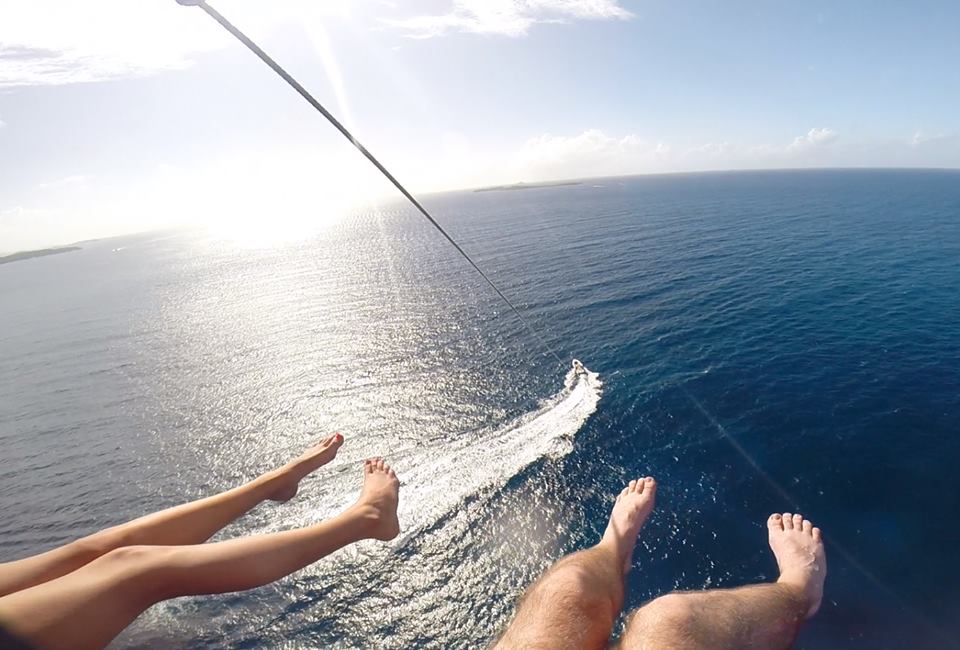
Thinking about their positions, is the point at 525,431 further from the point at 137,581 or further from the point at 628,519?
the point at 137,581

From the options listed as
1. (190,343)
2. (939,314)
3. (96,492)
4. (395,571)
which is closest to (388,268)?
(190,343)

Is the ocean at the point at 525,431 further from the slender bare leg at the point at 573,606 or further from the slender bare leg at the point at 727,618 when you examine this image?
the slender bare leg at the point at 573,606

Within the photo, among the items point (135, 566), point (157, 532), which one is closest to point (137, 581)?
point (135, 566)

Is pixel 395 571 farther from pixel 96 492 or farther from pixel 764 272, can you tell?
pixel 764 272

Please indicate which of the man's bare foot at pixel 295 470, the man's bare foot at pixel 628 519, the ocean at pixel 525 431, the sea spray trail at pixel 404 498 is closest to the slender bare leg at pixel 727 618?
the man's bare foot at pixel 628 519

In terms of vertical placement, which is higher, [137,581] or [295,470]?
[137,581]

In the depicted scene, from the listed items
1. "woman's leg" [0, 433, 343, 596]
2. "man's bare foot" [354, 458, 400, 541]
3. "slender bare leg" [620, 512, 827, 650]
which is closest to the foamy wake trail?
"man's bare foot" [354, 458, 400, 541]
